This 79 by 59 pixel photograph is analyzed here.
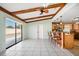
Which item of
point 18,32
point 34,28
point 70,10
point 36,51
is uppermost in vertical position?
point 70,10

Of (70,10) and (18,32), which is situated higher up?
(70,10)

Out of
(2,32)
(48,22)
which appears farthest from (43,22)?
(2,32)

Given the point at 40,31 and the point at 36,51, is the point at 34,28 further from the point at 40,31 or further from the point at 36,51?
the point at 36,51

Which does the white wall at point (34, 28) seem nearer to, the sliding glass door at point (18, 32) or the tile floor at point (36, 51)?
the sliding glass door at point (18, 32)

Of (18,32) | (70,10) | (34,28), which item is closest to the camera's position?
(70,10)

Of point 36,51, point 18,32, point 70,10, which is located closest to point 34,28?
point 18,32

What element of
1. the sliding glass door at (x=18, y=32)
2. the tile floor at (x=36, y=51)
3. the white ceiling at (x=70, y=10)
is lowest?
the tile floor at (x=36, y=51)

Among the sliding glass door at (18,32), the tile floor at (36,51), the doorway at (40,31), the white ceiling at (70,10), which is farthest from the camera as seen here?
the doorway at (40,31)

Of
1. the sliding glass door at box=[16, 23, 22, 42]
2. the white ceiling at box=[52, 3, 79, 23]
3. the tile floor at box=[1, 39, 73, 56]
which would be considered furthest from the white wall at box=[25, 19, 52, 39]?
the tile floor at box=[1, 39, 73, 56]

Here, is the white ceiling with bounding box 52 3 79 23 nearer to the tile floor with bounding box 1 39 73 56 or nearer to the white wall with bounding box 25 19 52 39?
the tile floor with bounding box 1 39 73 56

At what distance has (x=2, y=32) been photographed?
19.5ft

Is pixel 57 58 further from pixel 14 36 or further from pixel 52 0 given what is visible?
pixel 14 36

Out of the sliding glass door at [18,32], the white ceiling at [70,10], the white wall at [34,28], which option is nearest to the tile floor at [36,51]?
the white ceiling at [70,10]

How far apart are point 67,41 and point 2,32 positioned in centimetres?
390
